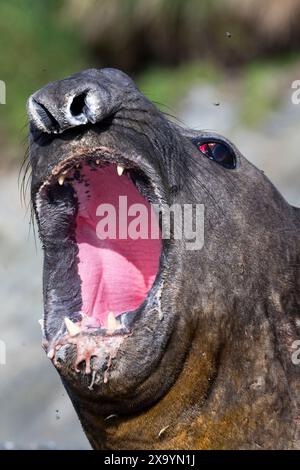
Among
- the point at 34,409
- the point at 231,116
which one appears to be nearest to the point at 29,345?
the point at 34,409

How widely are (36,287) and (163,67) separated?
4744mm

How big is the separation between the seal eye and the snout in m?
0.70

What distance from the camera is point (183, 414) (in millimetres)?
4957

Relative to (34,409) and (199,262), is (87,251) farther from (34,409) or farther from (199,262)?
(34,409)

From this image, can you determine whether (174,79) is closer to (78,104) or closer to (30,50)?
(30,50)

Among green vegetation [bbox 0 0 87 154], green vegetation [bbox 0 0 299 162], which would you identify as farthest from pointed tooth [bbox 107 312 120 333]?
green vegetation [bbox 0 0 87 154]

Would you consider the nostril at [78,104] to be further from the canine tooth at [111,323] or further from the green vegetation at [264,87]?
the green vegetation at [264,87]

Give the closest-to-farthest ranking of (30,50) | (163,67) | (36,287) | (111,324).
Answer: (111,324) → (36,287) → (163,67) → (30,50)

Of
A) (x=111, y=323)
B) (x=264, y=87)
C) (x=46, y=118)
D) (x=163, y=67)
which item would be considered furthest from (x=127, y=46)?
(x=111, y=323)

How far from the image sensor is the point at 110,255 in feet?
17.7

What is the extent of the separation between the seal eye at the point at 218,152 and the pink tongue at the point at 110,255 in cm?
37

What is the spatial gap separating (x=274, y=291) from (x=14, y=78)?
41.1 feet

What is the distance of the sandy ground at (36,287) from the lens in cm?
1136

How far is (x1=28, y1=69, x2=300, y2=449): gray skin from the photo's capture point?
4793 millimetres
